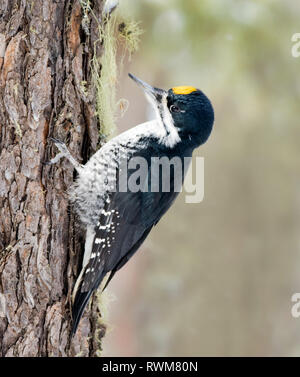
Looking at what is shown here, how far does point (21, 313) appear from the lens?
94.3 inches

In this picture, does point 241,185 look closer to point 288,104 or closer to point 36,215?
point 288,104

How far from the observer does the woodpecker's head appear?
2826 millimetres

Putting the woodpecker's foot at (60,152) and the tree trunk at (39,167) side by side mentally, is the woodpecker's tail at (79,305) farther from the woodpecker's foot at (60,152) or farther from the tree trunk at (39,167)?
the woodpecker's foot at (60,152)

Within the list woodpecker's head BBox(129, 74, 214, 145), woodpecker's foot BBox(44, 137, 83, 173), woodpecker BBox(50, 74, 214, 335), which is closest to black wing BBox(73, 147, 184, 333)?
woodpecker BBox(50, 74, 214, 335)

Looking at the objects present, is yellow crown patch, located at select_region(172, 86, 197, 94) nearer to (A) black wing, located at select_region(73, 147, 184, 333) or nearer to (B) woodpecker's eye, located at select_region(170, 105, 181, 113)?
(B) woodpecker's eye, located at select_region(170, 105, 181, 113)

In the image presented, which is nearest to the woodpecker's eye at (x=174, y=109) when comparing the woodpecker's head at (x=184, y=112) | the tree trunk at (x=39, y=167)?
the woodpecker's head at (x=184, y=112)

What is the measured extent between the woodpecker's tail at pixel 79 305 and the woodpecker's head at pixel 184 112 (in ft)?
2.97

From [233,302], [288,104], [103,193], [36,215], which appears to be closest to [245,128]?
[288,104]

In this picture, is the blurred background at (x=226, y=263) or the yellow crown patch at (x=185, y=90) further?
the blurred background at (x=226, y=263)

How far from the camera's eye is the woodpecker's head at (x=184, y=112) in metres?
2.83

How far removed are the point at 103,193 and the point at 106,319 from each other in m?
0.68
